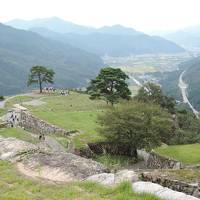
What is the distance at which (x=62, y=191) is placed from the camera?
9.41 meters

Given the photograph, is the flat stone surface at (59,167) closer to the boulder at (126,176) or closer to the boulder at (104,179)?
the boulder at (104,179)

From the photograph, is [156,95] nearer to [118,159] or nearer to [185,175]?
[118,159]

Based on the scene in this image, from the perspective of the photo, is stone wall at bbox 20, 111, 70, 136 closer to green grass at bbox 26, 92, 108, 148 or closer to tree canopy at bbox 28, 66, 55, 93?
green grass at bbox 26, 92, 108, 148

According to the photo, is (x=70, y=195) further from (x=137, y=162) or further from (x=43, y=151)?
(x=137, y=162)

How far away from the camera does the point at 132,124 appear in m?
28.0

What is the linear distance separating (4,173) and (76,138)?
63.2 ft

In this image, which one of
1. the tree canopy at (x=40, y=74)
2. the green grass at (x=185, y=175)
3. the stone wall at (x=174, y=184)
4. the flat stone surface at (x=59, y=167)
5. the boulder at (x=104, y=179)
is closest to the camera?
the stone wall at (x=174, y=184)

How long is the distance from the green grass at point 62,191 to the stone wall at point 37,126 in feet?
70.8

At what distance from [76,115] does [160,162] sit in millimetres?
14340

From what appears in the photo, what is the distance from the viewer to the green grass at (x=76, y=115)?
104ft

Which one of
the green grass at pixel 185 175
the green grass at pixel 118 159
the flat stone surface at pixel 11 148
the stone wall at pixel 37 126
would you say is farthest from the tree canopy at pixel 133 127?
the green grass at pixel 185 175

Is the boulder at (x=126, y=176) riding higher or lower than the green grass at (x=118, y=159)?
higher

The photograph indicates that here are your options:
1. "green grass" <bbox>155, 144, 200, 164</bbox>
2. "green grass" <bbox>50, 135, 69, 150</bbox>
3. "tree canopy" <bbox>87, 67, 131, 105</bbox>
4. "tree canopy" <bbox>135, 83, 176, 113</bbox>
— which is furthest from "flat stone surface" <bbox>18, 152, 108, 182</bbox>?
"tree canopy" <bbox>135, 83, 176, 113</bbox>

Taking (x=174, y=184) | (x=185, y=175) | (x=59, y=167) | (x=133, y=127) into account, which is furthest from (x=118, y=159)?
(x=174, y=184)
